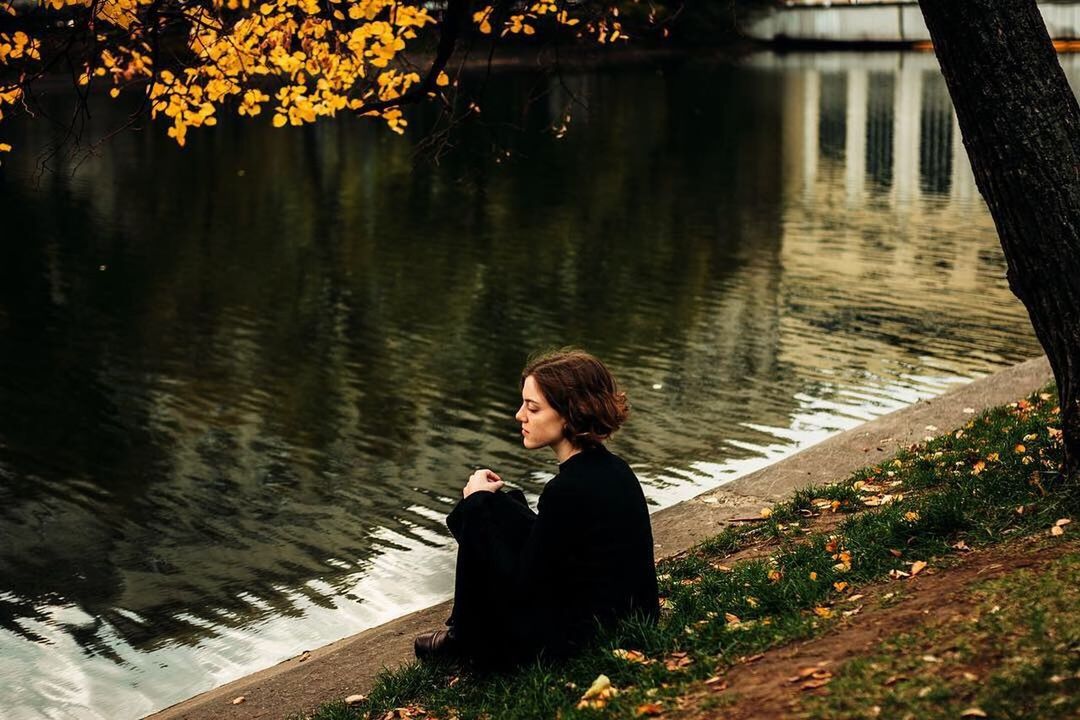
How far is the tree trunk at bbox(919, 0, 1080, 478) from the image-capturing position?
229 inches

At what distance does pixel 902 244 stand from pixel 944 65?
605 inches

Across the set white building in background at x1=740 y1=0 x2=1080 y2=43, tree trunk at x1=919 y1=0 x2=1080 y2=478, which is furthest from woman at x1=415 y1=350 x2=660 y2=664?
white building in background at x1=740 y1=0 x2=1080 y2=43

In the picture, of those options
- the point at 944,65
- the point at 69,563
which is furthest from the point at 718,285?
the point at 944,65

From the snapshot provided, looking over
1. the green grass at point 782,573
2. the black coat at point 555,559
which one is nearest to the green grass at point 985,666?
the green grass at point 782,573

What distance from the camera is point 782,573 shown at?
614cm

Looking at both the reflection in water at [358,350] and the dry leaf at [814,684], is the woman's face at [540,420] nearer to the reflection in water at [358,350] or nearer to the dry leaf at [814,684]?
the dry leaf at [814,684]

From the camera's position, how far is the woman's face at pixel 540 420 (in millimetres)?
5113

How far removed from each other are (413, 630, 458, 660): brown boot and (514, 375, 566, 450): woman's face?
1030 millimetres

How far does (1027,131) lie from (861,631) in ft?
7.77

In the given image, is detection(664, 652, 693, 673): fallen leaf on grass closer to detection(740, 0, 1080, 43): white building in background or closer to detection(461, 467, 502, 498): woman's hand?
detection(461, 467, 502, 498): woman's hand

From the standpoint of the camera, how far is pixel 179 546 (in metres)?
9.37

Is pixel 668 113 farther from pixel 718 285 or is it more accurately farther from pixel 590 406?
pixel 590 406

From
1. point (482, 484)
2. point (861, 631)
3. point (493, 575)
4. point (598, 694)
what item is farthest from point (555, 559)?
point (861, 631)

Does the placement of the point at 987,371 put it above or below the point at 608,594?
below
